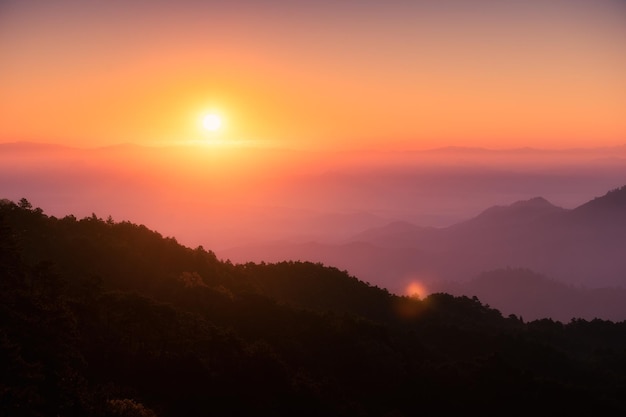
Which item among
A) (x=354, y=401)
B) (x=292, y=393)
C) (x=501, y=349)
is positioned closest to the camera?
(x=292, y=393)

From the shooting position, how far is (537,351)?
80188mm

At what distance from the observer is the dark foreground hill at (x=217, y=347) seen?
96.1 ft

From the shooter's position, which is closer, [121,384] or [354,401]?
[121,384]

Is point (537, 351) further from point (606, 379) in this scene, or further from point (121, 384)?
point (121, 384)

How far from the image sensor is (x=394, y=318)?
92.6 meters

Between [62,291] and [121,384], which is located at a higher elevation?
[62,291]

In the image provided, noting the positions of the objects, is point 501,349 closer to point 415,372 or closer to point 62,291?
point 415,372

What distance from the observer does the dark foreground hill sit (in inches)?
1153

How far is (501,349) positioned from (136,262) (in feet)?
185

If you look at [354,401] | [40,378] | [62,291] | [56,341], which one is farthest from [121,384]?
[354,401]

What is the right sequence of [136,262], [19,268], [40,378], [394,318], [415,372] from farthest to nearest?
[394,318]
[136,262]
[415,372]
[19,268]
[40,378]

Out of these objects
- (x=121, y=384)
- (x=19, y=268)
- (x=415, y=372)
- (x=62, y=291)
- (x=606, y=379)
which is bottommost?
(x=606, y=379)

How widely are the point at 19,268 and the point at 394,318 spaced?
68.4 meters

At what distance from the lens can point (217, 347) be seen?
43.3m
